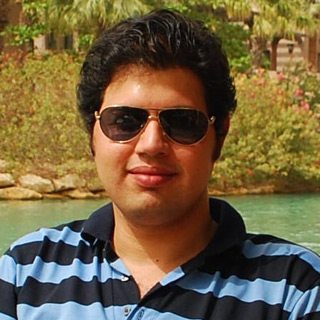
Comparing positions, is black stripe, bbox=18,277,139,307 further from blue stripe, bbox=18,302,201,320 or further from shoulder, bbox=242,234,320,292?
shoulder, bbox=242,234,320,292

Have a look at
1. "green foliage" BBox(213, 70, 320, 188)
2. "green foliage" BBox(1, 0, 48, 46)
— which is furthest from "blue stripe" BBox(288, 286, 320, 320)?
"green foliage" BBox(1, 0, 48, 46)

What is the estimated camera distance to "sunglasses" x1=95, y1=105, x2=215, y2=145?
6.69 feet

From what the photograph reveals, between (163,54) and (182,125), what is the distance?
0.18 metres

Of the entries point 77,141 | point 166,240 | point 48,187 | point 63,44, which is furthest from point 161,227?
point 63,44

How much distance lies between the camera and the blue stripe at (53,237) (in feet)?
7.32

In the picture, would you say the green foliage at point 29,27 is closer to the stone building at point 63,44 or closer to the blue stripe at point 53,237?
the stone building at point 63,44

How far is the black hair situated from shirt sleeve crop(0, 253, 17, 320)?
43 centimetres

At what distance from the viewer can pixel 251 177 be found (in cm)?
1400

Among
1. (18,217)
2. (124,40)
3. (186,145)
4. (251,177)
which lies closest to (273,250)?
(186,145)

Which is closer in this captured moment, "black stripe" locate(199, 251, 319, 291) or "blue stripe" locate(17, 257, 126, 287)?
"black stripe" locate(199, 251, 319, 291)

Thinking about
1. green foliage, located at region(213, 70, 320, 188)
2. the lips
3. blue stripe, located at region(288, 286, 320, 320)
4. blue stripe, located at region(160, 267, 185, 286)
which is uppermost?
the lips

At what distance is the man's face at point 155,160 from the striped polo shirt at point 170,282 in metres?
0.14

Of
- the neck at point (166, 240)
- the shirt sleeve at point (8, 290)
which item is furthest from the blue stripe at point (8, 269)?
the neck at point (166, 240)

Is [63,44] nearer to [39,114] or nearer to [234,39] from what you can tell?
[234,39]
